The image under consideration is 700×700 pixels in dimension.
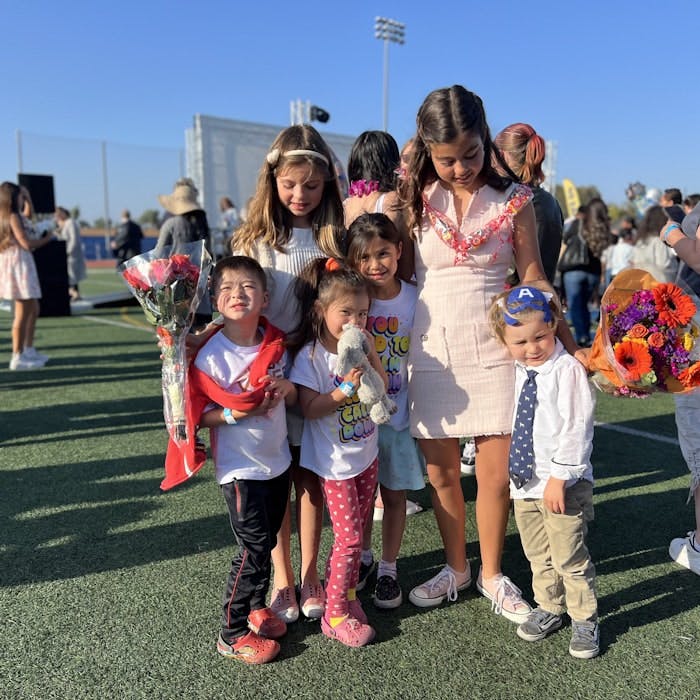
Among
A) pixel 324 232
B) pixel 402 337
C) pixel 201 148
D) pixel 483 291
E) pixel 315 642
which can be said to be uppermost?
pixel 201 148

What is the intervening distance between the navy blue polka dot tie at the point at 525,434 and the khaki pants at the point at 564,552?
0.15 m

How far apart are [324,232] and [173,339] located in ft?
2.32

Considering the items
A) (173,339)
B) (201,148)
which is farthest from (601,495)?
(201,148)

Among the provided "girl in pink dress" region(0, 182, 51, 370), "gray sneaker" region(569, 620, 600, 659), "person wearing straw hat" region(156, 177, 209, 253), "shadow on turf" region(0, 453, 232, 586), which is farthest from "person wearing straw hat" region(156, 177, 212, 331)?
"gray sneaker" region(569, 620, 600, 659)

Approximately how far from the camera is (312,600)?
255cm

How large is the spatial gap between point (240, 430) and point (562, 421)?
44.6 inches

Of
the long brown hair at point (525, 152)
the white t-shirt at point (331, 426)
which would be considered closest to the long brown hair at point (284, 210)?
the white t-shirt at point (331, 426)

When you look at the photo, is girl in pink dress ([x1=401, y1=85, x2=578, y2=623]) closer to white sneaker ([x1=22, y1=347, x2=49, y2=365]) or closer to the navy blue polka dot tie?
the navy blue polka dot tie

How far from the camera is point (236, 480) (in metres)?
2.26

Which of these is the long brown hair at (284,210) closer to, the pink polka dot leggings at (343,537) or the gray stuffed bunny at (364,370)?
the gray stuffed bunny at (364,370)

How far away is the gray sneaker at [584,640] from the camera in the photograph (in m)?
2.26

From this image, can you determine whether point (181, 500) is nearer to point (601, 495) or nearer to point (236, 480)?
point (236, 480)

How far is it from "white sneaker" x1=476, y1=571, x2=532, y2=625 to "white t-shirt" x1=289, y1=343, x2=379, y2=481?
0.78m

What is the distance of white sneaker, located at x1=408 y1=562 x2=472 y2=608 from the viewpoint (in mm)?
2604
